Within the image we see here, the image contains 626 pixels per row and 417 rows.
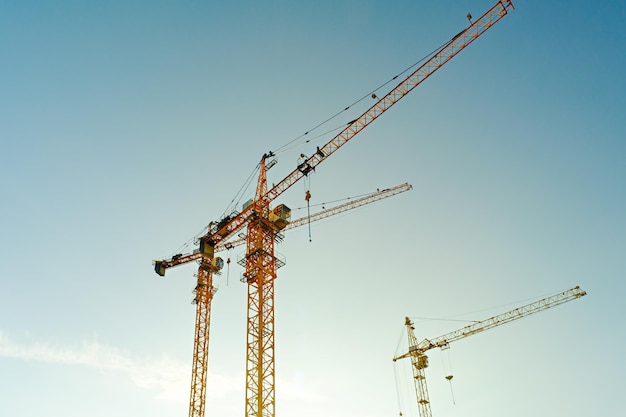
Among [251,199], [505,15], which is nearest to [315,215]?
[251,199]

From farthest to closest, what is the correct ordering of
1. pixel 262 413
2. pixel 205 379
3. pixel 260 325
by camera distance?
pixel 205 379
pixel 260 325
pixel 262 413

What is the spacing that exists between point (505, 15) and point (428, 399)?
5895cm

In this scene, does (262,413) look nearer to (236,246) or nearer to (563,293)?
(236,246)

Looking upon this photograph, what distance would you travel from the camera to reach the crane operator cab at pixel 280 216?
42.4 m

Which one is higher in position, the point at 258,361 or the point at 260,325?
the point at 260,325

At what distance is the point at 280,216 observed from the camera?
139ft

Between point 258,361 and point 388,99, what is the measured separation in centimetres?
2783

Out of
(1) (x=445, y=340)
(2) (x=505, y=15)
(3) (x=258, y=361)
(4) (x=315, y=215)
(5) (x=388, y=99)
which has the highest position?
(2) (x=505, y=15)

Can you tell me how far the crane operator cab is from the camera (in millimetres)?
42375

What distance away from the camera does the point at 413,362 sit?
3071 inches

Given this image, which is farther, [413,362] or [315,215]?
[413,362]

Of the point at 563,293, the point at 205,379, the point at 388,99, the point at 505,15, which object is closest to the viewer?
the point at 505,15

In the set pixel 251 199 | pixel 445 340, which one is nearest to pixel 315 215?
pixel 251 199

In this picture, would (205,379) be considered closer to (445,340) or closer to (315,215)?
(315,215)
